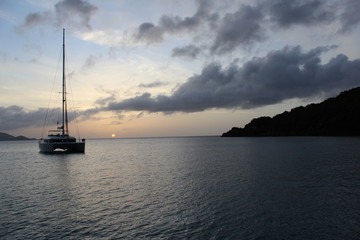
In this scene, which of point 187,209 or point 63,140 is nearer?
point 187,209

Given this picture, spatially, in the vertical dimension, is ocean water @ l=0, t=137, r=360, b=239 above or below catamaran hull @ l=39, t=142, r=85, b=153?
below

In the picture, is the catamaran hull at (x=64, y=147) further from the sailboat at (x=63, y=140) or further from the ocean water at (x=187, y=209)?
the ocean water at (x=187, y=209)

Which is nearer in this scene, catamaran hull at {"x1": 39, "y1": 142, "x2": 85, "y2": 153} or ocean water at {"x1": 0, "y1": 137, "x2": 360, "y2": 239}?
ocean water at {"x1": 0, "y1": 137, "x2": 360, "y2": 239}

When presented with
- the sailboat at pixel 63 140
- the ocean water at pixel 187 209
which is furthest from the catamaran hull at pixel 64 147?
the ocean water at pixel 187 209

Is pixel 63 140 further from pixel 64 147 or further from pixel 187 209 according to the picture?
pixel 187 209

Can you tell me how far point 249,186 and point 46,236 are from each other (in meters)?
19.0

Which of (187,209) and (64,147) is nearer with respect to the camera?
(187,209)

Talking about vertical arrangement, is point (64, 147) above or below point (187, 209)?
above

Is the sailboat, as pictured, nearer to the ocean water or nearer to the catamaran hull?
the catamaran hull

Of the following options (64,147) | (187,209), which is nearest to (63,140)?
(64,147)

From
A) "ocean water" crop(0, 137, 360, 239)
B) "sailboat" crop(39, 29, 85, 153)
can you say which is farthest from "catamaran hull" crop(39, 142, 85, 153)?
"ocean water" crop(0, 137, 360, 239)

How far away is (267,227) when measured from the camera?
15.6 meters

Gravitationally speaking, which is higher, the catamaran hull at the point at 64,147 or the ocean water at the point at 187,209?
the catamaran hull at the point at 64,147

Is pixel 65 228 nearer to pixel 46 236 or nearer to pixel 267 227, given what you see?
pixel 46 236
